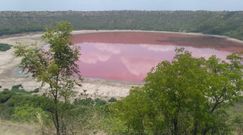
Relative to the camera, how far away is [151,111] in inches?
627

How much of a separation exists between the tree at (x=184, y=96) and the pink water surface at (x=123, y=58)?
3992 centimetres

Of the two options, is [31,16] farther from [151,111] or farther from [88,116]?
[151,111]

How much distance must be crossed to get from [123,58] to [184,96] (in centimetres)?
6284

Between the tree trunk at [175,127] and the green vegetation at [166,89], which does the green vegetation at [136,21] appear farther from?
the tree trunk at [175,127]

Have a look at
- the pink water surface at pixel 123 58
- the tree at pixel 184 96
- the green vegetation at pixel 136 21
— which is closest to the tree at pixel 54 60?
the tree at pixel 184 96

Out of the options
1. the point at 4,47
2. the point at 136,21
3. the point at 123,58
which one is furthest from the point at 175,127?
the point at 136,21

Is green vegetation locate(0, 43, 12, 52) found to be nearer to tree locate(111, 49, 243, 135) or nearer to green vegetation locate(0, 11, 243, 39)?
green vegetation locate(0, 11, 243, 39)

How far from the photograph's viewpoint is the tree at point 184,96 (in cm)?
Result: 1535

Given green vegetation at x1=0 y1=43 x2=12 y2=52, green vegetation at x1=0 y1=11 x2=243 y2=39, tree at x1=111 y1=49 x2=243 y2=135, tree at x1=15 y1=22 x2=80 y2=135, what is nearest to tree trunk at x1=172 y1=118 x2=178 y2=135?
tree at x1=111 y1=49 x2=243 y2=135

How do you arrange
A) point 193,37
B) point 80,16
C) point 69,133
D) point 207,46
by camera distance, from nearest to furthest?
1. point 69,133
2. point 207,46
3. point 193,37
4. point 80,16

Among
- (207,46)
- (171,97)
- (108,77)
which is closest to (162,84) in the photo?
(171,97)

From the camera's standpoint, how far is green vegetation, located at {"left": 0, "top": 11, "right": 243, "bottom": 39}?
118m

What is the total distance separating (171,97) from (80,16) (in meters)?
140

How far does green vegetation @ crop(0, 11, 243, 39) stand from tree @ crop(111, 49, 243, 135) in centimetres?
9137
